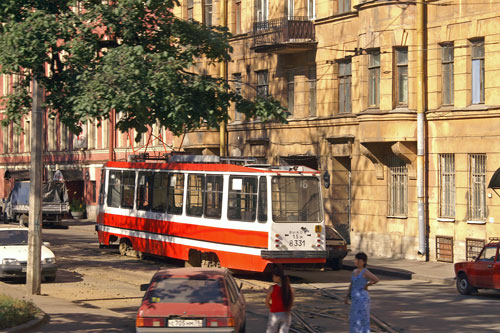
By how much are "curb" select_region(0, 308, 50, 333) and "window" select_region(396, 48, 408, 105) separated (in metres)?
19.2

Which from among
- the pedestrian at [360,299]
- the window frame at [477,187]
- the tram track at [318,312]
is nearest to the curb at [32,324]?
the tram track at [318,312]

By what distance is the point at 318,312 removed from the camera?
1980 centimetres

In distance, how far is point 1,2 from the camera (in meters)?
22.9

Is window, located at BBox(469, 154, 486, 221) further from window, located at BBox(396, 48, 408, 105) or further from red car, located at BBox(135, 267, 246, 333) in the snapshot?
red car, located at BBox(135, 267, 246, 333)

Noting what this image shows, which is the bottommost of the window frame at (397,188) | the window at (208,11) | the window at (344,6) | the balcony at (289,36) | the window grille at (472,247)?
the window grille at (472,247)

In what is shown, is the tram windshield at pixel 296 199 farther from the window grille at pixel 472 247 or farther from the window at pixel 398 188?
the window at pixel 398 188

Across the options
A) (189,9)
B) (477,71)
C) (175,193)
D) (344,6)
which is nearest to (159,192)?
(175,193)

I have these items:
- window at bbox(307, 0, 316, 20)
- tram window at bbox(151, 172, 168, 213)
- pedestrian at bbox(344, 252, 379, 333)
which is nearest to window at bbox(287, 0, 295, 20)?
window at bbox(307, 0, 316, 20)

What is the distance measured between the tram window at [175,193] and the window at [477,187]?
32.7 ft

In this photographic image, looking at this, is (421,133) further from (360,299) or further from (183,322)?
(183,322)

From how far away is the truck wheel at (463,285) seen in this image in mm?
24078

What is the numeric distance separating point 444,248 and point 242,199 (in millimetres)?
9764

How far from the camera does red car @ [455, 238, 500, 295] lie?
2300cm

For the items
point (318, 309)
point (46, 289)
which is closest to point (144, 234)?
point (46, 289)
